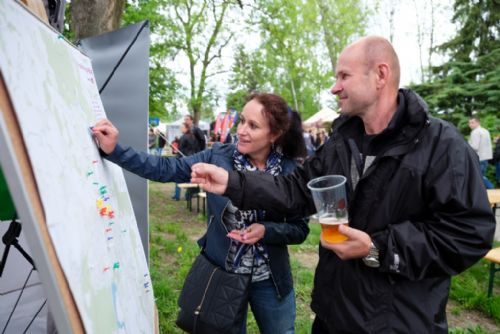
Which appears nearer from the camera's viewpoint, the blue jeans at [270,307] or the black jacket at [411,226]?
the black jacket at [411,226]

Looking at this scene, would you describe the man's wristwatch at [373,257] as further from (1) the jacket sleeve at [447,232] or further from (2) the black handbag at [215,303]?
(2) the black handbag at [215,303]

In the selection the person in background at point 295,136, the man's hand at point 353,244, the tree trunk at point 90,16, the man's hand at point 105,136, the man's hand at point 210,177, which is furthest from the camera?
the tree trunk at point 90,16

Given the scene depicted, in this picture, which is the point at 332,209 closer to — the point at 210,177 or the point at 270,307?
the point at 210,177

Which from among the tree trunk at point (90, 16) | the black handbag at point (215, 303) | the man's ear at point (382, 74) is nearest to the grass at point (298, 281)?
the black handbag at point (215, 303)

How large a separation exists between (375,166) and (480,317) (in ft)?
10.5

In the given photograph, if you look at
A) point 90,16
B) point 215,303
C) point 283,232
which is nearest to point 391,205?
point 283,232

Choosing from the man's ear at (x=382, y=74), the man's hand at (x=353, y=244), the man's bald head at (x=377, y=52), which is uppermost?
the man's bald head at (x=377, y=52)

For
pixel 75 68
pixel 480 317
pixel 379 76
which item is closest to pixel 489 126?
pixel 480 317

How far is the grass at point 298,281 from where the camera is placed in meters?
3.51

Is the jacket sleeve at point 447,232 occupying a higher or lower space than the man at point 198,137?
higher

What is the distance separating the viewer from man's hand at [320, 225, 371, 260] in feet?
4.35

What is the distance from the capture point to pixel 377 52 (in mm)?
1544

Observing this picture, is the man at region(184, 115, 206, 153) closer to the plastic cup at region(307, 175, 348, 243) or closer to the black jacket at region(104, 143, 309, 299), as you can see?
the black jacket at region(104, 143, 309, 299)

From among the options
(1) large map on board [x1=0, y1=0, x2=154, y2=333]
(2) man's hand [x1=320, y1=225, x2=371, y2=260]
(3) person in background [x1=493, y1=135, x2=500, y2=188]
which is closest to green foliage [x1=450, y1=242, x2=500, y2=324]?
(2) man's hand [x1=320, y1=225, x2=371, y2=260]
